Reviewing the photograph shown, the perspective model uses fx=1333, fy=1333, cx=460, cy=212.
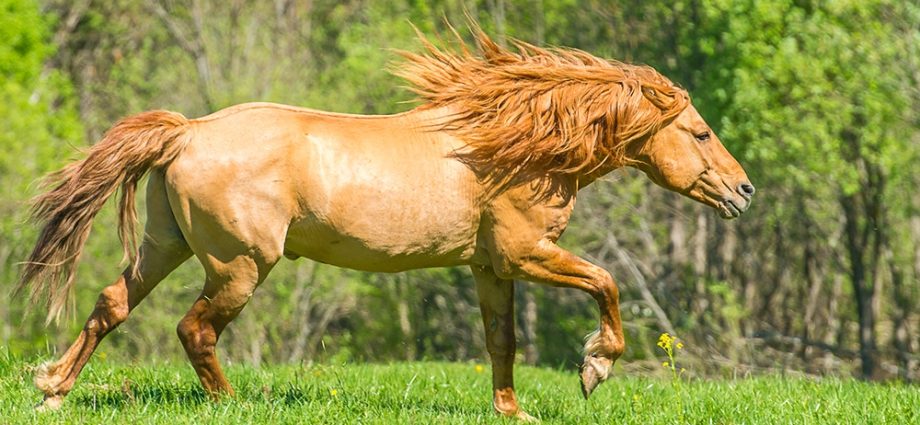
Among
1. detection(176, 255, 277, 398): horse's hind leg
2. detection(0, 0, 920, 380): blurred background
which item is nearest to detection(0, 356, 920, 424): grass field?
detection(176, 255, 277, 398): horse's hind leg

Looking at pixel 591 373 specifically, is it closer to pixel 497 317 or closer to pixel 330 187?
pixel 497 317

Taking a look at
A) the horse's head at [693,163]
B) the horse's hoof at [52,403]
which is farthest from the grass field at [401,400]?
the horse's head at [693,163]

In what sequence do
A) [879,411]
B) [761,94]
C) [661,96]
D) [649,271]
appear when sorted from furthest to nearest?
[649,271] < [761,94] < [661,96] < [879,411]

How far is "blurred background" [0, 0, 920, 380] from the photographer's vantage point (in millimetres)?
18766

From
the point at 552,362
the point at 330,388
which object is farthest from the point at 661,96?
the point at 552,362

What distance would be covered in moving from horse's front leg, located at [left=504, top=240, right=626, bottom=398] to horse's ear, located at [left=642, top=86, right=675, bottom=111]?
101 cm

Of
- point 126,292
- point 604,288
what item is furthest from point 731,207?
point 126,292

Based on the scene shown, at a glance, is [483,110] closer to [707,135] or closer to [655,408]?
[707,135]

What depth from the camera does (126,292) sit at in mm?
7000

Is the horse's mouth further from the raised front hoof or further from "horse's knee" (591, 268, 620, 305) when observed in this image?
the raised front hoof

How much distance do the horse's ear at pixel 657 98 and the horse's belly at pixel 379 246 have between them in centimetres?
129

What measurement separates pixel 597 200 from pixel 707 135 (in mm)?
14457

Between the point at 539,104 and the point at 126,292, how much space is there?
2.42 metres

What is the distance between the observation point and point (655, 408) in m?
7.15
